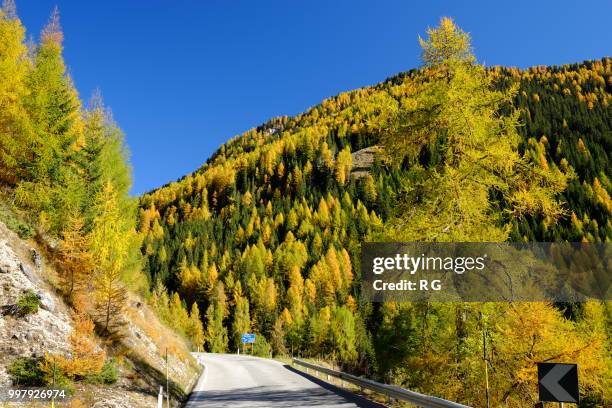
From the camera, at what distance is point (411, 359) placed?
12234 mm

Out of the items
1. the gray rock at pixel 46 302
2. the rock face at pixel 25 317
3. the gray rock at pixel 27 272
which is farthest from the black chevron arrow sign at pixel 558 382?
the gray rock at pixel 27 272

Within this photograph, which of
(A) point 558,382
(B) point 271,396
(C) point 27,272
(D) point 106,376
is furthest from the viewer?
(B) point 271,396

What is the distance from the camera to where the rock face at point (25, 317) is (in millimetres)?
12688

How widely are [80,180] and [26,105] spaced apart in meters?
4.54

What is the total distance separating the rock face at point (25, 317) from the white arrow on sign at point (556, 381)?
1270cm

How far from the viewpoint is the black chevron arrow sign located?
5.97m

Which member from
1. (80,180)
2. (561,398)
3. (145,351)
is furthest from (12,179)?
(561,398)

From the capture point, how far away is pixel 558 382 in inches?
241

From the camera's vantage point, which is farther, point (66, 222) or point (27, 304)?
point (66, 222)

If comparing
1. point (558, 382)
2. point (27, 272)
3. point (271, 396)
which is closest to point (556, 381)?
point (558, 382)

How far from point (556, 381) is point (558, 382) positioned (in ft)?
0.09

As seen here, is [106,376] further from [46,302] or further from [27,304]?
[46,302]

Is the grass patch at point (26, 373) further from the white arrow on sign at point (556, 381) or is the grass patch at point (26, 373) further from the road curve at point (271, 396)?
Result: the white arrow on sign at point (556, 381)

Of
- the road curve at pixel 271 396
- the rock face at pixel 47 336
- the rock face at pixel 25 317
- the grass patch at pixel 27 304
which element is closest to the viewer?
the rock face at pixel 47 336
